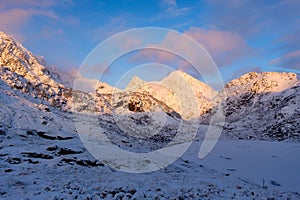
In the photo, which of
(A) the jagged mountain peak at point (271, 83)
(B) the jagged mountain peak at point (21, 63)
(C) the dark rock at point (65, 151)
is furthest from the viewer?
(A) the jagged mountain peak at point (271, 83)

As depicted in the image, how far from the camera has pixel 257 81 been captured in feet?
602

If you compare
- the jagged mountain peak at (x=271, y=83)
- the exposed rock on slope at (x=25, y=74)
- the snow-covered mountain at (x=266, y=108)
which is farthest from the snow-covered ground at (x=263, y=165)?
the jagged mountain peak at (x=271, y=83)

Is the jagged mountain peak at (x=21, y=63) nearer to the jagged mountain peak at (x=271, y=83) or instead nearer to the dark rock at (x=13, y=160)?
the dark rock at (x=13, y=160)

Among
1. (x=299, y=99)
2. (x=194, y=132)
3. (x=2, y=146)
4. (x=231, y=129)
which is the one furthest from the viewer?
(x=231, y=129)

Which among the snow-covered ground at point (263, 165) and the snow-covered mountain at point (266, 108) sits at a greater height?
the snow-covered mountain at point (266, 108)

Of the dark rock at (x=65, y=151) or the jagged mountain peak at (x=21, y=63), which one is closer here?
the dark rock at (x=65, y=151)

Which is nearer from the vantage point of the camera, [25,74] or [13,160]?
[13,160]

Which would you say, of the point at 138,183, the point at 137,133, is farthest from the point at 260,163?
the point at 137,133

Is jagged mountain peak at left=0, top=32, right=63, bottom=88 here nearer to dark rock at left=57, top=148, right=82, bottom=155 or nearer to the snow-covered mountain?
dark rock at left=57, top=148, right=82, bottom=155

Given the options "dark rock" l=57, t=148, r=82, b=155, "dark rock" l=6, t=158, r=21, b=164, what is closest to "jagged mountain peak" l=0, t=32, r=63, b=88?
"dark rock" l=57, t=148, r=82, b=155

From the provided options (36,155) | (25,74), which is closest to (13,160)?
(36,155)

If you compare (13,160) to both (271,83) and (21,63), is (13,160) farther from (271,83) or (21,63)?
(271,83)

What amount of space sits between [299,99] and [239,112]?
53.3 meters

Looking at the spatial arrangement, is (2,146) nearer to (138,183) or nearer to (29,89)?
(138,183)
